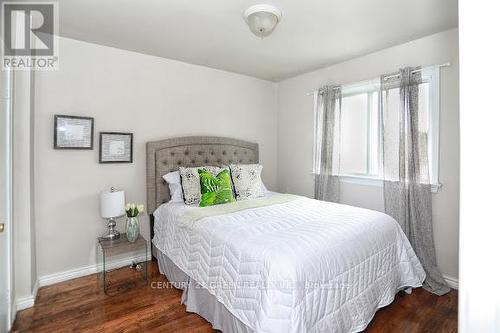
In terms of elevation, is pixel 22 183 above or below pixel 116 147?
below

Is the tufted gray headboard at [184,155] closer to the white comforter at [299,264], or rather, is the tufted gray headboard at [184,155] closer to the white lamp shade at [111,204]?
the white lamp shade at [111,204]

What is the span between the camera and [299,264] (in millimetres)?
1492

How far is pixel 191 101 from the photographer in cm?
339

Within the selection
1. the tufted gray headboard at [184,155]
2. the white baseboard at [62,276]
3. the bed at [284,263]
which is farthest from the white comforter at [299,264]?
the white baseboard at [62,276]

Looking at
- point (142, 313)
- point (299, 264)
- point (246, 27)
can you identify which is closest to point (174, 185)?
point (142, 313)

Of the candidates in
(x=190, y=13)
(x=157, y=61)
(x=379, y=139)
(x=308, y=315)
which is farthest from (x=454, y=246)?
(x=157, y=61)

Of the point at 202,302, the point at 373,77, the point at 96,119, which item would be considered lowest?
the point at 202,302

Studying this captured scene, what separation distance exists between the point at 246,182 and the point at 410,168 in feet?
5.54

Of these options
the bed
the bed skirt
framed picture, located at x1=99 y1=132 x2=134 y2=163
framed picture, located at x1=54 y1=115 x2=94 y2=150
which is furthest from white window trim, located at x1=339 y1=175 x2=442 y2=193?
framed picture, located at x1=54 y1=115 x2=94 y2=150

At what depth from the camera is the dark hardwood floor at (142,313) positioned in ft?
6.44

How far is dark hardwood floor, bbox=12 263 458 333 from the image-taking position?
1.96 meters

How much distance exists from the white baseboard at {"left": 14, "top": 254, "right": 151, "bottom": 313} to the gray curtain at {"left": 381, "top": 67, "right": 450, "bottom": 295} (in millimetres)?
2794

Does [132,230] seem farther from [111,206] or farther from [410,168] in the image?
[410,168]

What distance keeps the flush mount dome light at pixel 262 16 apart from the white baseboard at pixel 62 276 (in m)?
2.63
